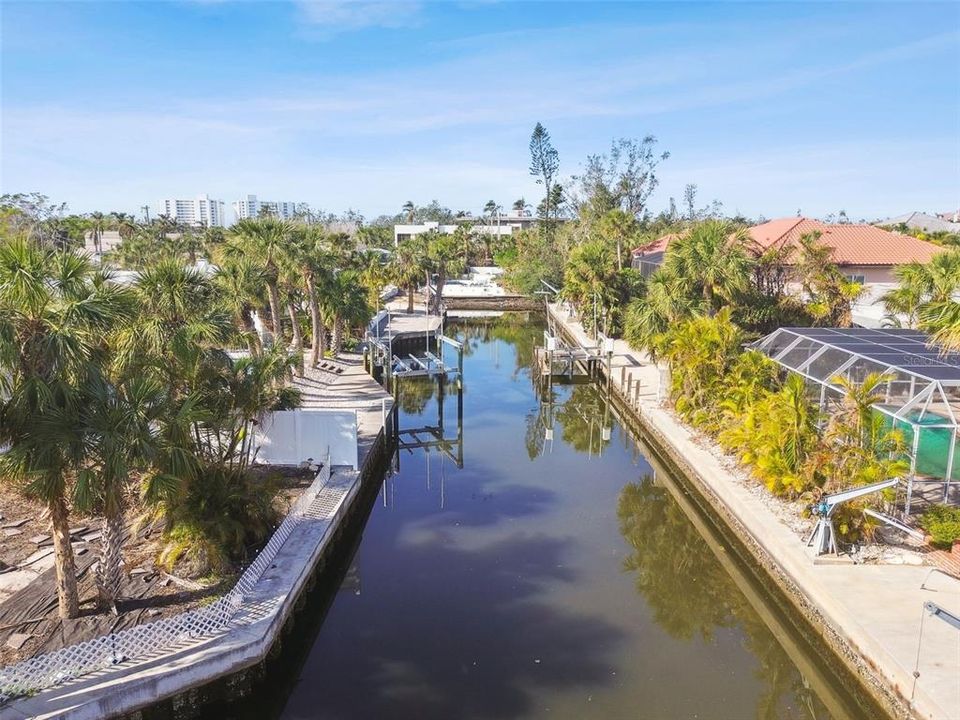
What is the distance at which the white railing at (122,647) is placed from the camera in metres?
8.34

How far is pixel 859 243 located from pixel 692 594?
2725 cm

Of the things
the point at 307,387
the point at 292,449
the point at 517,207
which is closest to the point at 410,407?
the point at 307,387

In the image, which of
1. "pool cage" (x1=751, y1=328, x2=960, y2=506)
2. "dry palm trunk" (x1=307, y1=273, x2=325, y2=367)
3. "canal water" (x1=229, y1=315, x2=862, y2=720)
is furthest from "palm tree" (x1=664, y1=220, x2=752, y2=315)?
"dry palm trunk" (x1=307, y1=273, x2=325, y2=367)

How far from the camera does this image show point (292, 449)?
1745 centimetres

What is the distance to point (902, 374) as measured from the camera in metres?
16.8

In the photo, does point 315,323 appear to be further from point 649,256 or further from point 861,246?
point 861,246

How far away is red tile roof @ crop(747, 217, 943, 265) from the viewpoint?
1259 inches

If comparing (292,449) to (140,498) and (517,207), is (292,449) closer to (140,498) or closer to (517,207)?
(140,498)

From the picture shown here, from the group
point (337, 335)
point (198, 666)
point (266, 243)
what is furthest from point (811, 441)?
point (337, 335)

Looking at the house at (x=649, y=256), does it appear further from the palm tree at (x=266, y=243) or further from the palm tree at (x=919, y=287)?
the palm tree at (x=266, y=243)

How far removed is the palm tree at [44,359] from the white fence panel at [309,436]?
25.7 feet

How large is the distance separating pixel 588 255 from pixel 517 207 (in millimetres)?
106536

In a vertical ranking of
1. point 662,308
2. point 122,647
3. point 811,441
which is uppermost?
point 662,308

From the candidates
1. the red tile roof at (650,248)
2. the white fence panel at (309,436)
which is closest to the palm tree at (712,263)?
the white fence panel at (309,436)
